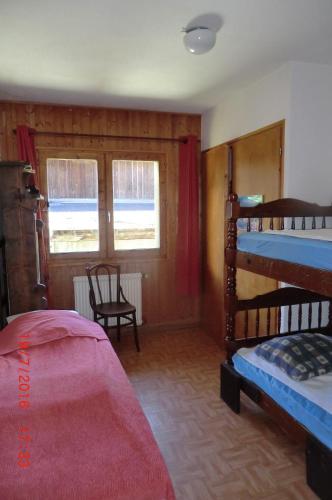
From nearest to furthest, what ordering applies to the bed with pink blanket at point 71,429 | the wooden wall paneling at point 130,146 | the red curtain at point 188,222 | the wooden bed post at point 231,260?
the bed with pink blanket at point 71,429 → the wooden bed post at point 231,260 → the wooden wall paneling at point 130,146 → the red curtain at point 188,222

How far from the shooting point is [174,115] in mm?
3885

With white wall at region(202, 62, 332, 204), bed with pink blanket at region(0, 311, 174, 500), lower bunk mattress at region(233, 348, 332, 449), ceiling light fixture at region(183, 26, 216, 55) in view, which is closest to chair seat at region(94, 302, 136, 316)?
bed with pink blanket at region(0, 311, 174, 500)

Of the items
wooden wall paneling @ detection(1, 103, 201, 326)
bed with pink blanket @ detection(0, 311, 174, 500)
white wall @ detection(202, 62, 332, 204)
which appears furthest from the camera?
wooden wall paneling @ detection(1, 103, 201, 326)

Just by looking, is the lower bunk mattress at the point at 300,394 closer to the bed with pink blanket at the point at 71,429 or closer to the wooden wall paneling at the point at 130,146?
the bed with pink blanket at the point at 71,429

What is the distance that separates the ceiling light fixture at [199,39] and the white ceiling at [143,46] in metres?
0.05

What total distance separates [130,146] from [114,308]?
68.4 inches

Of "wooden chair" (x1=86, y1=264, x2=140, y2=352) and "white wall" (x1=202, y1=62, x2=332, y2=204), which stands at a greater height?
"white wall" (x1=202, y1=62, x2=332, y2=204)

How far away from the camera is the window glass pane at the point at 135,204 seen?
381 centimetres

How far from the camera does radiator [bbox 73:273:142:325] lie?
364cm

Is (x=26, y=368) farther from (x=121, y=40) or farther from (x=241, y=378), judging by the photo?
(x=121, y=40)

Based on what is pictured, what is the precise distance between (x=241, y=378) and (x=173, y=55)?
2.26 metres

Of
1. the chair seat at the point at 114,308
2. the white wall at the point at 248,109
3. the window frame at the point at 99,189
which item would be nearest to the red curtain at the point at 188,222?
the white wall at the point at 248,109

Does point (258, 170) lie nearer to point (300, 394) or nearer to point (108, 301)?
point (300, 394)

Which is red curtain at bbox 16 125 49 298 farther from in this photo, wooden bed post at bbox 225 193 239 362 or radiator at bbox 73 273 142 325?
wooden bed post at bbox 225 193 239 362
